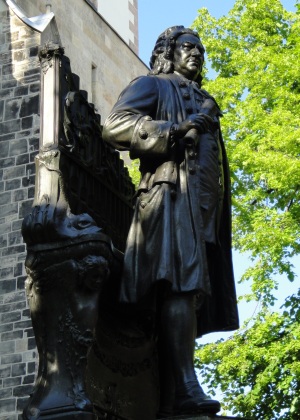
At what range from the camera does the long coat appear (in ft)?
16.2

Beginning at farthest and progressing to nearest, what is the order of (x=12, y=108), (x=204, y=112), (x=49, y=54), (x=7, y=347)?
(x=12, y=108)
(x=7, y=347)
(x=49, y=54)
(x=204, y=112)

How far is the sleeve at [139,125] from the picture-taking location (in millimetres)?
5098

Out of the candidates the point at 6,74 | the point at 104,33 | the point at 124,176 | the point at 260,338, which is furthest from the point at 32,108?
the point at 124,176

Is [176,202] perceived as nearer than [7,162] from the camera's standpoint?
Yes

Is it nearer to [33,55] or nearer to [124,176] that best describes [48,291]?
[124,176]

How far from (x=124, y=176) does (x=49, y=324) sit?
1.98m

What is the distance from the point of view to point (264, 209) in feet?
53.4

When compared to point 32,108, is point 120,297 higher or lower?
lower

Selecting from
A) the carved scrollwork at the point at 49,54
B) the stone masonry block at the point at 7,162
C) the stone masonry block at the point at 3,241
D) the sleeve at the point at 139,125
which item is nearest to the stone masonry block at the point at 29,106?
the stone masonry block at the point at 7,162

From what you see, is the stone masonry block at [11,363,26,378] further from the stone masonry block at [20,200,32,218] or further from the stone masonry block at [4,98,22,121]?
the stone masonry block at [4,98,22,121]

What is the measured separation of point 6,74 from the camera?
1728 cm

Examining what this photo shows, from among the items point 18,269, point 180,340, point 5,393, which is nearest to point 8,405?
point 5,393

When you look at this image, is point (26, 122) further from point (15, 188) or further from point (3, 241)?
point (3, 241)

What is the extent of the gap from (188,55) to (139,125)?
782 millimetres
